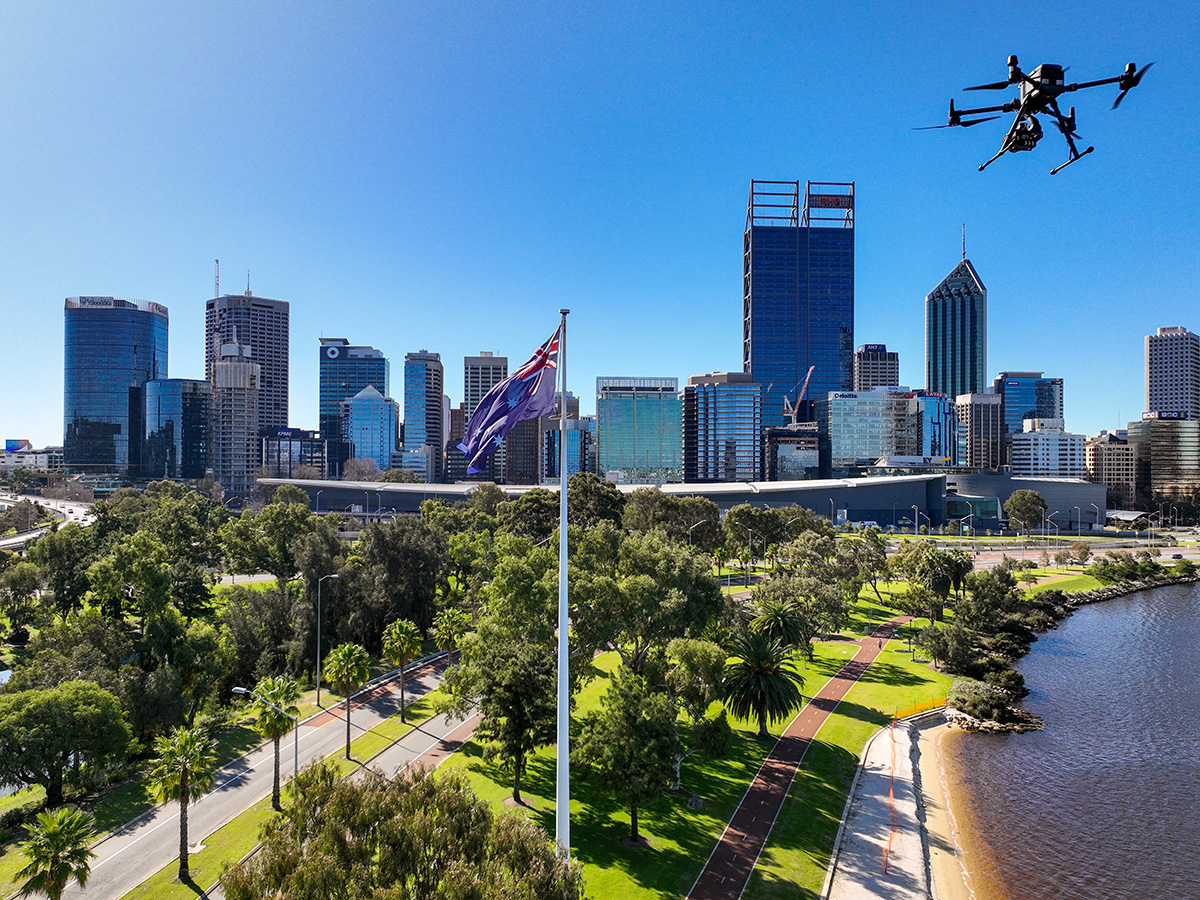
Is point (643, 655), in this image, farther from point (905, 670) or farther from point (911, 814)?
point (905, 670)

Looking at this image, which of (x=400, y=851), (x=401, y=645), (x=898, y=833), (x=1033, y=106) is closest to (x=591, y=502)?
(x=401, y=645)

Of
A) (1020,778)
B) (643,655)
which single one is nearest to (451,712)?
(643,655)

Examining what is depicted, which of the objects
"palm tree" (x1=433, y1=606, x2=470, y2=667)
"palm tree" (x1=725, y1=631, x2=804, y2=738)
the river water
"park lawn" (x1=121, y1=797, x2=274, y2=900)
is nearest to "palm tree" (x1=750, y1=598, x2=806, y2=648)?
"palm tree" (x1=725, y1=631, x2=804, y2=738)

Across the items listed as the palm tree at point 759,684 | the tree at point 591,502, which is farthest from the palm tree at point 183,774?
the tree at point 591,502

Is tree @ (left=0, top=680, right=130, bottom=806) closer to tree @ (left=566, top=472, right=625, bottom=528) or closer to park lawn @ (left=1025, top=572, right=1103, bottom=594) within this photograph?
tree @ (left=566, top=472, right=625, bottom=528)

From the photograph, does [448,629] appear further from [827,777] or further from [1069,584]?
[1069,584]

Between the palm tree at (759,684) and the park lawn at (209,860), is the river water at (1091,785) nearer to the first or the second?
the palm tree at (759,684)

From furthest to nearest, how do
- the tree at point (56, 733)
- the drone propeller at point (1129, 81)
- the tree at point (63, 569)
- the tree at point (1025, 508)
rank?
the tree at point (1025, 508) → the tree at point (63, 569) → the tree at point (56, 733) → the drone propeller at point (1129, 81)
